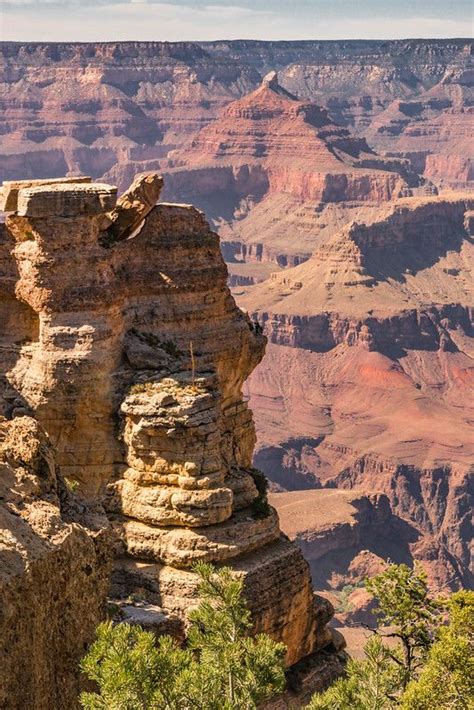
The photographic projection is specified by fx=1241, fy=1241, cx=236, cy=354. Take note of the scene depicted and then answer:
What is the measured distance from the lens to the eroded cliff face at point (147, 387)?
33375 mm

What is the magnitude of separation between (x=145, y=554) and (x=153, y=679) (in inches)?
465

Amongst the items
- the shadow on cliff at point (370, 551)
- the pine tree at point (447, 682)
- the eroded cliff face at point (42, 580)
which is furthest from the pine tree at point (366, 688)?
the shadow on cliff at point (370, 551)

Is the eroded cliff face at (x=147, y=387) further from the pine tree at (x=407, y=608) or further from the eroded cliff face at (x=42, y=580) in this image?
the eroded cliff face at (x=42, y=580)

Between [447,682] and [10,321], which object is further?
[10,321]

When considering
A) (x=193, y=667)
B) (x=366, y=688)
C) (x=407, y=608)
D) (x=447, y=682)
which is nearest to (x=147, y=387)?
(x=407, y=608)

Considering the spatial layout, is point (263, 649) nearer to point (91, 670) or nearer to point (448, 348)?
point (91, 670)

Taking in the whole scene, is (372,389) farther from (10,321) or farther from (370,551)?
(10,321)

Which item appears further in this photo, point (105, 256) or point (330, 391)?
point (330, 391)

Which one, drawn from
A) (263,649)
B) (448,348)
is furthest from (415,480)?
(263,649)

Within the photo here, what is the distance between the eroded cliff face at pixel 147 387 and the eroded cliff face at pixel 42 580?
19.3 ft

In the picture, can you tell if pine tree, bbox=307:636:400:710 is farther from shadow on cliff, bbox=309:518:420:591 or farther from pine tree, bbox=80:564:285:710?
shadow on cliff, bbox=309:518:420:591

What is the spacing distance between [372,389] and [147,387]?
134 meters

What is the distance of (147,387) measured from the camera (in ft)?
115

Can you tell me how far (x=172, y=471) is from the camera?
3372cm
